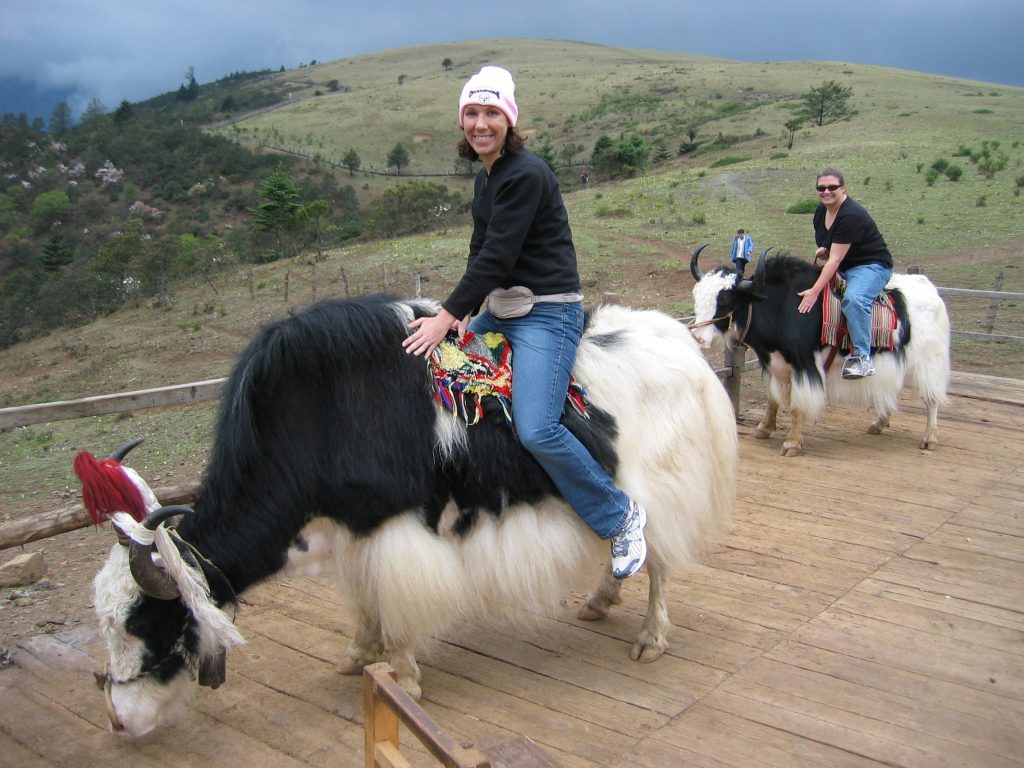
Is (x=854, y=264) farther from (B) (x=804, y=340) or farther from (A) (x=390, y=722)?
(A) (x=390, y=722)

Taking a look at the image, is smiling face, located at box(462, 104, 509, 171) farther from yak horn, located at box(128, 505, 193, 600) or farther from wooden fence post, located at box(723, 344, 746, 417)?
wooden fence post, located at box(723, 344, 746, 417)

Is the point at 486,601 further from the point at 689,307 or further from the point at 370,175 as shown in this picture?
the point at 370,175

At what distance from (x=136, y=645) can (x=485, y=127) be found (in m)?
2.03

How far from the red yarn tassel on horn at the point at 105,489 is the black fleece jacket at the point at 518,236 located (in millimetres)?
1144

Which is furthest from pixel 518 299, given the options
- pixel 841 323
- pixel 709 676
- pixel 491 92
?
pixel 841 323

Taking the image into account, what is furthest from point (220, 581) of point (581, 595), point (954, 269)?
point (954, 269)

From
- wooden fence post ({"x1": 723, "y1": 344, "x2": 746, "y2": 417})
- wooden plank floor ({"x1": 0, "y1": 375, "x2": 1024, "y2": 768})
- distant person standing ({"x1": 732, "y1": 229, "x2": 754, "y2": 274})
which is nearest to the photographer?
wooden plank floor ({"x1": 0, "y1": 375, "x2": 1024, "y2": 768})

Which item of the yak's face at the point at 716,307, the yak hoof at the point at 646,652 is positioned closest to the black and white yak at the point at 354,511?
the yak hoof at the point at 646,652

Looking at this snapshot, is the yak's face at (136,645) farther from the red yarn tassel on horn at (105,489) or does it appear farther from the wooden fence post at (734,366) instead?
the wooden fence post at (734,366)

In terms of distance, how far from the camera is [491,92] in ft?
9.07

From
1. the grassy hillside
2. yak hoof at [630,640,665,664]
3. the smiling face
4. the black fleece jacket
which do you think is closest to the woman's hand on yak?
the black fleece jacket

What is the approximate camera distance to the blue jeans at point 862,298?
5.89 meters

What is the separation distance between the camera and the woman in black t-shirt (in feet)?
19.2

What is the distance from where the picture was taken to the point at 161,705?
2.62 metres
